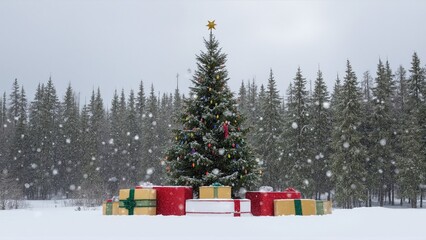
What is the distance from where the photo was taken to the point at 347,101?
47000mm

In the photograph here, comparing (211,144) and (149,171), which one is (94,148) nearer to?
(149,171)

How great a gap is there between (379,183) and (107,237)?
47.9 meters

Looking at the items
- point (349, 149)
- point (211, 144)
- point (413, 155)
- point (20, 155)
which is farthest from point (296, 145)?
point (20, 155)

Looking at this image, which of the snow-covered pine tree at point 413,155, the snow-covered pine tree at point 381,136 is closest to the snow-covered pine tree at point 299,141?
the snow-covered pine tree at point 381,136

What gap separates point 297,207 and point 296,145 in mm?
42174

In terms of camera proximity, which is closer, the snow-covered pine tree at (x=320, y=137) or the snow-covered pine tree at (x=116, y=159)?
the snow-covered pine tree at (x=320, y=137)

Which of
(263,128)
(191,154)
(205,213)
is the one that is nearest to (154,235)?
(205,213)

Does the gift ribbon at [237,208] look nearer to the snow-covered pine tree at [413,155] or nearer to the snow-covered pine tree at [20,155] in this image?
the snow-covered pine tree at [413,155]

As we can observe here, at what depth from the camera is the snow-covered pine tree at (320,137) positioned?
52.0m

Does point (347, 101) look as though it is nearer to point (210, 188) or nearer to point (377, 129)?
point (377, 129)

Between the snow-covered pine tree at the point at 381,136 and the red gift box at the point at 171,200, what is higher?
the snow-covered pine tree at the point at 381,136

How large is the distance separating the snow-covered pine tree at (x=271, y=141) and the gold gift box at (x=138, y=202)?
143 ft

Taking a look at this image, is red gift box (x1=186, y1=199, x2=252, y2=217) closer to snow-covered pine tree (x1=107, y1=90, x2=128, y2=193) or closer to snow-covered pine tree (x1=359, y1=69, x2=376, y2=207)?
snow-covered pine tree (x1=359, y1=69, x2=376, y2=207)

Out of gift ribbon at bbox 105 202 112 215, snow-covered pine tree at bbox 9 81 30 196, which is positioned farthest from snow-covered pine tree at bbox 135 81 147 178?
gift ribbon at bbox 105 202 112 215
